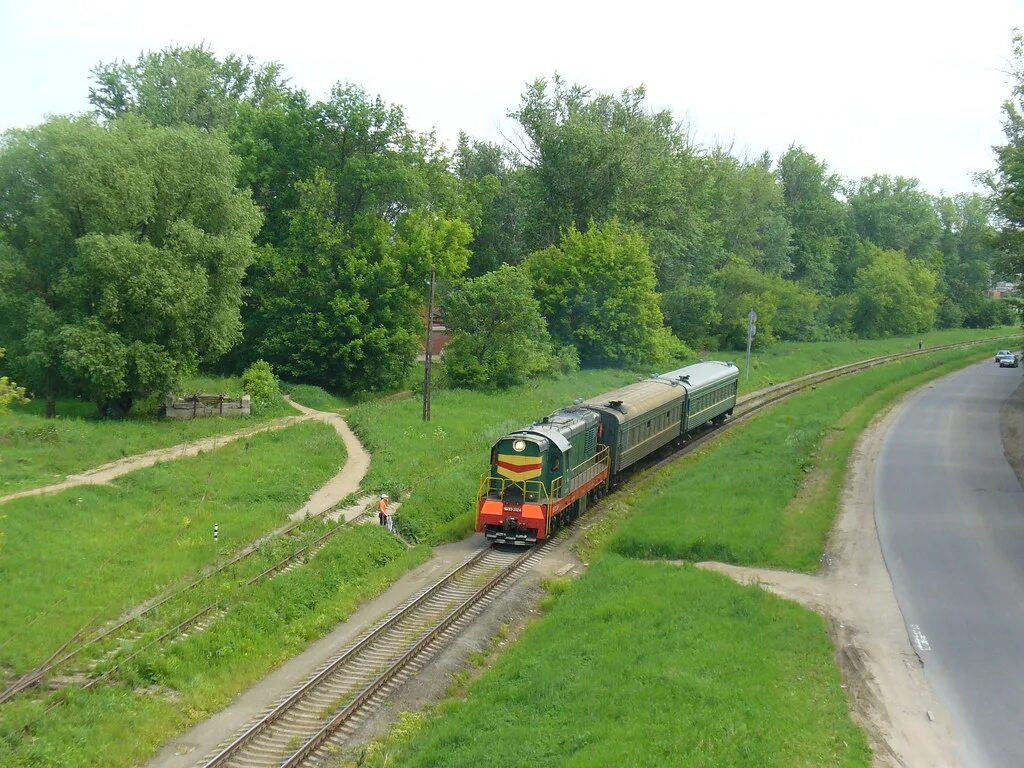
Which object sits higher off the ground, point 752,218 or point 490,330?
point 752,218

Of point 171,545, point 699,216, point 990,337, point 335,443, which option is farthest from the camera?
point 990,337

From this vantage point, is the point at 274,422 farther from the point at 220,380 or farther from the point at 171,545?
the point at 171,545

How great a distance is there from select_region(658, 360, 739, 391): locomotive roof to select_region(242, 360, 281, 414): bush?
58.8 ft

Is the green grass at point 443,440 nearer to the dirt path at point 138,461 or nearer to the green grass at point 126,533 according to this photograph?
the green grass at point 126,533

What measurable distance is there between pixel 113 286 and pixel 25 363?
14.8 feet

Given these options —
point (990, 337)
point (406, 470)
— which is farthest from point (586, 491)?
point (990, 337)

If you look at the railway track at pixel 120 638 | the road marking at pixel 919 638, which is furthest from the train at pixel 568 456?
the road marking at pixel 919 638

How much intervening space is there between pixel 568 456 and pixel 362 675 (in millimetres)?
10333

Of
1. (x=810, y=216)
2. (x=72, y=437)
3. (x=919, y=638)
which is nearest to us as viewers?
(x=919, y=638)

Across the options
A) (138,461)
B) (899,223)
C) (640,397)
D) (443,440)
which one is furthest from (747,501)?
(899,223)

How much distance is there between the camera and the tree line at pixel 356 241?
33.4 meters

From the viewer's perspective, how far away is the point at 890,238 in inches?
4336

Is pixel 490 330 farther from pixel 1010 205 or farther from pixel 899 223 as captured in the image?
pixel 899 223

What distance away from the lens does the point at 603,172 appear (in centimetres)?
6334
